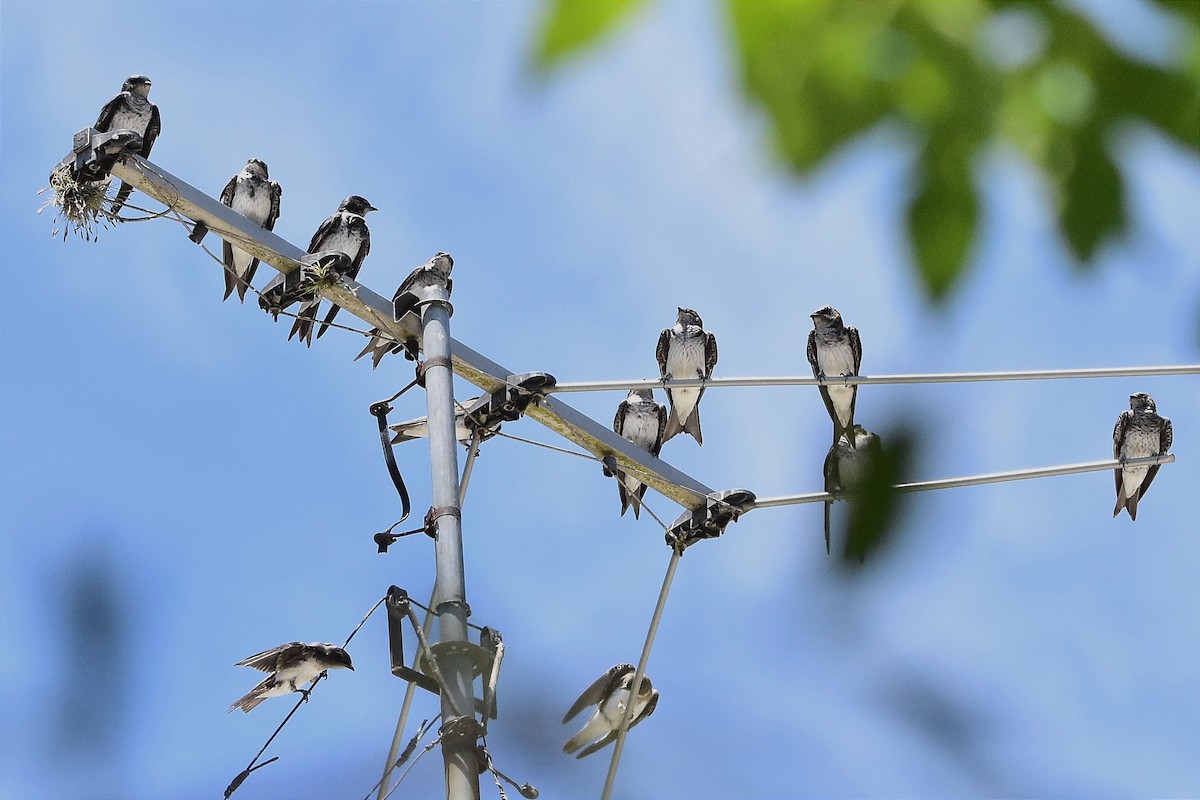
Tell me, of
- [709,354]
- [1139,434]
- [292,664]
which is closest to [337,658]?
[292,664]

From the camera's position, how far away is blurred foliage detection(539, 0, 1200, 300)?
2.77ft

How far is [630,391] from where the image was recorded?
8352 mm

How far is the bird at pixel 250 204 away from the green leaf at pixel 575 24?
5974 millimetres

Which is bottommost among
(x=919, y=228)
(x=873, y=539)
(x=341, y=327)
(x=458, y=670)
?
(x=873, y=539)

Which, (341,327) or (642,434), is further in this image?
(642,434)

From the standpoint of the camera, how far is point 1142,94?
33.5 inches

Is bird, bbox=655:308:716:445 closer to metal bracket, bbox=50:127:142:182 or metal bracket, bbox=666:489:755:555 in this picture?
metal bracket, bbox=666:489:755:555

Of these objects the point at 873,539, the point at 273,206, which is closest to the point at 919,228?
the point at 873,539

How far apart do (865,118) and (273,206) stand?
6.99 meters

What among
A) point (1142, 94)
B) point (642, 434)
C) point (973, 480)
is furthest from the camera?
point (642, 434)

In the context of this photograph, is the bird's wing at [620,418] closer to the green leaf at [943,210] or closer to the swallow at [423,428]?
the swallow at [423,428]

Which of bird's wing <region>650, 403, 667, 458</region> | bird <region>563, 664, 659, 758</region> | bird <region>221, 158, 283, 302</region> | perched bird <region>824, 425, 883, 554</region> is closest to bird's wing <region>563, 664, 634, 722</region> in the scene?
bird <region>563, 664, 659, 758</region>

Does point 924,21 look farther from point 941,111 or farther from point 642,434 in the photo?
point 642,434

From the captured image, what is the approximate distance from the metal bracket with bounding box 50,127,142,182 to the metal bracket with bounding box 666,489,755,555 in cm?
245
